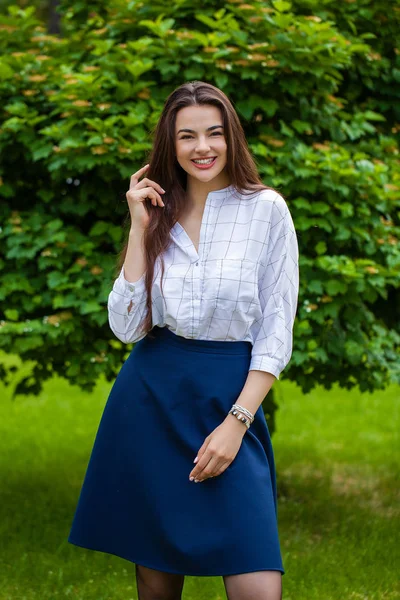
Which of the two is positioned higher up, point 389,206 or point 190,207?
point 190,207

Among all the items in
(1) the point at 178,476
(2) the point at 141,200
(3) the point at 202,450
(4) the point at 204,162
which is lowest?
(1) the point at 178,476

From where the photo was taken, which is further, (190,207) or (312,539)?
(312,539)

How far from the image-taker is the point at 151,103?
174 inches

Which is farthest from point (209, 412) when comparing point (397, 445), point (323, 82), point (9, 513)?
point (397, 445)

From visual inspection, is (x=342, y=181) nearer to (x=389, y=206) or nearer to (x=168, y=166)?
(x=389, y=206)

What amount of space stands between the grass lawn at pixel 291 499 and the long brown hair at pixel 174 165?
2046mm

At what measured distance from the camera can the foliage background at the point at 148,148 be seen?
4293 mm

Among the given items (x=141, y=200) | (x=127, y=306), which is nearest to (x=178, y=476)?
(x=127, y=306)

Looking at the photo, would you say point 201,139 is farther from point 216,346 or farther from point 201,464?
point 201,464

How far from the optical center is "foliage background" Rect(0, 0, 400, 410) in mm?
4293

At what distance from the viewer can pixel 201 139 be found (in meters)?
2.83

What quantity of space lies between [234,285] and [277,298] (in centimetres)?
13

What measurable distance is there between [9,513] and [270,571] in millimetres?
3300

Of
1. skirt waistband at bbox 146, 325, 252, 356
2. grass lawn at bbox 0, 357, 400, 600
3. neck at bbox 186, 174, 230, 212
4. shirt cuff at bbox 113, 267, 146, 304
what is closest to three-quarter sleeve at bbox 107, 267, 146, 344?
shirt cuff at bbox 113, 267, 146, 304
